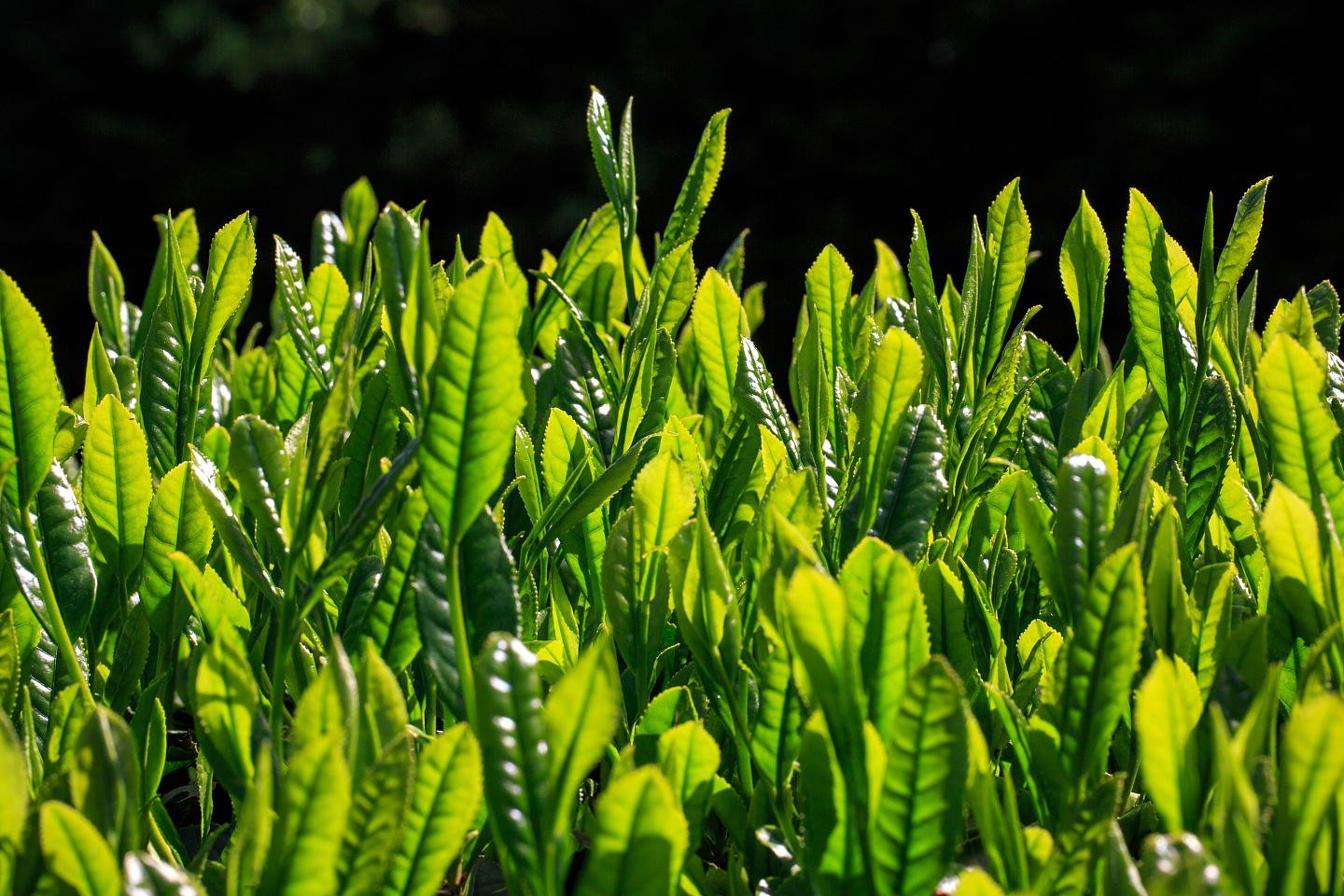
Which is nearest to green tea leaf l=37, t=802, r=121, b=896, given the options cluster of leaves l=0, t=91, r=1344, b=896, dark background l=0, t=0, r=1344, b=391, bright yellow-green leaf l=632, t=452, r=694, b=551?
cluster of leaves l=0, t=91, r=1344, b=896

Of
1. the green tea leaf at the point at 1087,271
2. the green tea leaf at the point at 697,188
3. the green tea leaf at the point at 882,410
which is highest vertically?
the green tea leaf at the point at 697,188

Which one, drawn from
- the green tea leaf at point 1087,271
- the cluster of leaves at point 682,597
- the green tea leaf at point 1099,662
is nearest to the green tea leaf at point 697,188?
the cluster of leaves at point 682,597

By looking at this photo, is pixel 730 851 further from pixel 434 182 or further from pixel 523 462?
pixel 434 182

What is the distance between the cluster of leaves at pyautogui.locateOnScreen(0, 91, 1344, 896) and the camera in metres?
0.60

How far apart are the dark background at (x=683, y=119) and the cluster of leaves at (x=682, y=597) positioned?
254 inches

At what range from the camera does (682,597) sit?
2.48 feet

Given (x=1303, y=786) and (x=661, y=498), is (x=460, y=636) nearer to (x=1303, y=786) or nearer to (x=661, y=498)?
(x=661, y=498)

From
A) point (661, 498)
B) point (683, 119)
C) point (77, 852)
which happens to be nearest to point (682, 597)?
point (661, 498)

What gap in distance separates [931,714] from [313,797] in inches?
10.3

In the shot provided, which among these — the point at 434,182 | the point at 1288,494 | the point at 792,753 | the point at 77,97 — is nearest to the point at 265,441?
the point at 792,753

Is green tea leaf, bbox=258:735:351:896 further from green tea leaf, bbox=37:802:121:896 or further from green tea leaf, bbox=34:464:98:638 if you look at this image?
green tea leaf, bbox=34:464:98:638

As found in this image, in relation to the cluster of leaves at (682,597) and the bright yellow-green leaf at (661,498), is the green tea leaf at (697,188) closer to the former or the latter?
the cluster of leaves at (682,597)

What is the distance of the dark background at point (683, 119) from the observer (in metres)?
7.83

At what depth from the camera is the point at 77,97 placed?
9477mm
